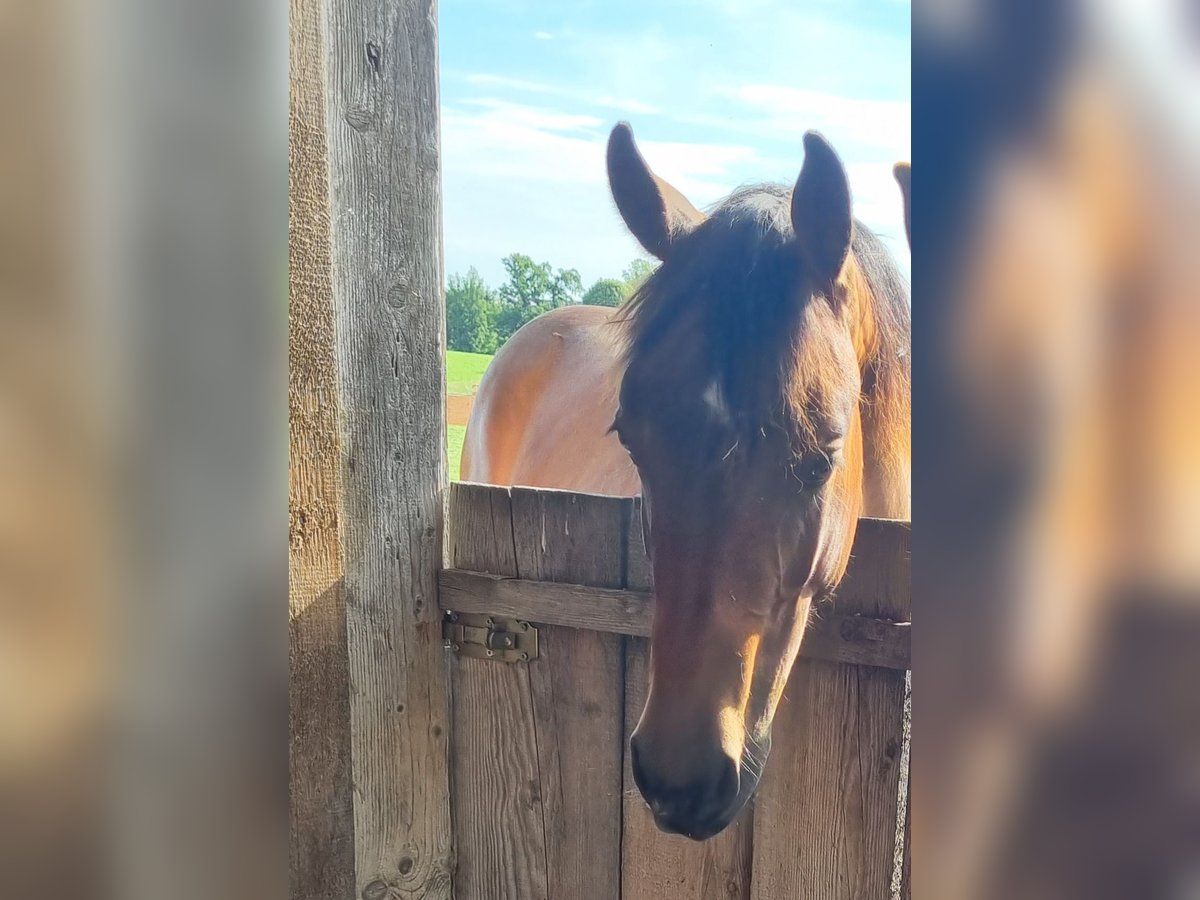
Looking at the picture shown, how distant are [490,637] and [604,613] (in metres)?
0.21

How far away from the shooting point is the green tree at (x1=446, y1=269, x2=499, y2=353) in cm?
139

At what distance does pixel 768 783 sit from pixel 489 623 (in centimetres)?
47

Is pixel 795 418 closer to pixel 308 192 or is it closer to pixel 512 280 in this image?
pixel 512 280

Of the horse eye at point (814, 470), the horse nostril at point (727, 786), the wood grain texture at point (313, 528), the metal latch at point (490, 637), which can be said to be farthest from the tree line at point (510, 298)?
the horse nostril at point (727, 786)

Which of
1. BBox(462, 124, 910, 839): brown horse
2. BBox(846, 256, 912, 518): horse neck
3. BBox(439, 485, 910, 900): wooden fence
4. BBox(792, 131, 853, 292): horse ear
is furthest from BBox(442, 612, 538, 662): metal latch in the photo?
BBox(792, 131, 853, 292): horse ear

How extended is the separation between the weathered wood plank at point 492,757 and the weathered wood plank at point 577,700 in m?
0.02

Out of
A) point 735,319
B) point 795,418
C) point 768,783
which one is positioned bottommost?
point 768,783

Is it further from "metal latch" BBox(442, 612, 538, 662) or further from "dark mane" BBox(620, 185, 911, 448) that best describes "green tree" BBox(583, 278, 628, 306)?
"metal latch" BBox(442, 612, 538, 662)

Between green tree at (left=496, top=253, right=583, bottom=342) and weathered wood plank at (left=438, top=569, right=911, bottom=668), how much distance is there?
0.42m

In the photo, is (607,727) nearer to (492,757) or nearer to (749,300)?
(492,757)

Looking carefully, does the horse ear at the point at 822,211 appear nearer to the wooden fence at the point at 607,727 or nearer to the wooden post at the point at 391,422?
the wooden fence at the point at 607,727

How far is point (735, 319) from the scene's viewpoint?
1059 millimetres
